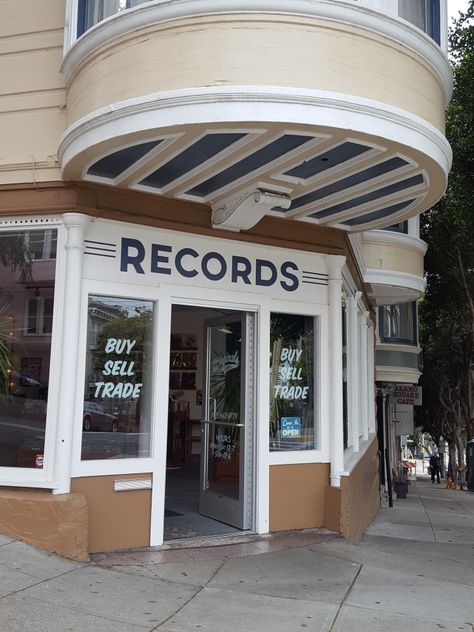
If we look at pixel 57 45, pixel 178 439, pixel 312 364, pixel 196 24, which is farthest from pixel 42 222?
pixel 178 439

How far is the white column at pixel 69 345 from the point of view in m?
5.61

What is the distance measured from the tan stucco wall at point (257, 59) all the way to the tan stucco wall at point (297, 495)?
3952 millimetres

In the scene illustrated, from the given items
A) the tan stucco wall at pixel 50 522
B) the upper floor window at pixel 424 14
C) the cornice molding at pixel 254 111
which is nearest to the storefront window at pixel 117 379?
the tan stucco wall at pixel 50 522

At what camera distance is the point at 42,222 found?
6129 mm

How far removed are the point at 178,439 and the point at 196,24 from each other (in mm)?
9983

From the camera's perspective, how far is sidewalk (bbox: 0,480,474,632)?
4.17m

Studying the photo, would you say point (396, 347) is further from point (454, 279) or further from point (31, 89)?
point (31, 89)

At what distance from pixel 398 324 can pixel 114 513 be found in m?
13.0

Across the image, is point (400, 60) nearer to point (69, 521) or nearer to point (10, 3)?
point (10, 3)

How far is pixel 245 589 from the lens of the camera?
195 inches

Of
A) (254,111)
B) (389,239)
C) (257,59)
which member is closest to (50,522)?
(254,111)

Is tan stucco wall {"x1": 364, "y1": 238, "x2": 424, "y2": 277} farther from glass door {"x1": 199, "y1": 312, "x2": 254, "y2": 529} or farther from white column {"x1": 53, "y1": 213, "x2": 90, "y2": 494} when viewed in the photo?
white column {"x1": 53, "y1": 213, "x2": 90, "y2": 494}

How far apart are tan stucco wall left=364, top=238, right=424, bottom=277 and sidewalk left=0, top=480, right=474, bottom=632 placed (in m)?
5.59

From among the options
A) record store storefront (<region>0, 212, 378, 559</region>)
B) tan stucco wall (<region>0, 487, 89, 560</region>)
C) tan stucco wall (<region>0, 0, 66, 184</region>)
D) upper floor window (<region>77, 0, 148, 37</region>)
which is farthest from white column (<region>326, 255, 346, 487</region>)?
upper floor window (<region>77, 0, 148, 37</region>)
